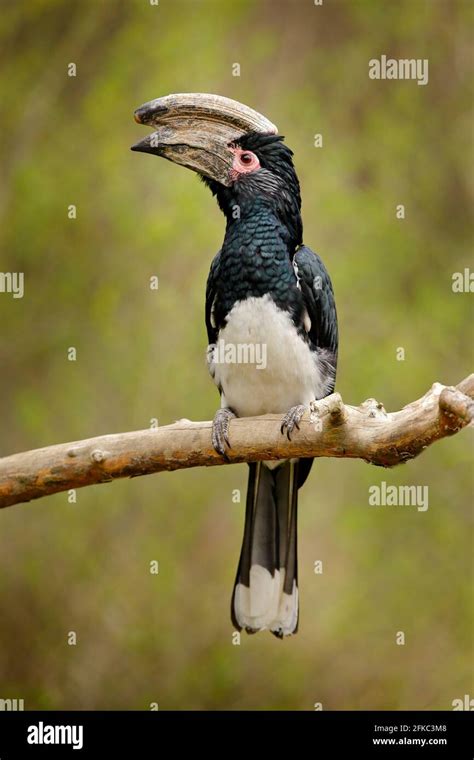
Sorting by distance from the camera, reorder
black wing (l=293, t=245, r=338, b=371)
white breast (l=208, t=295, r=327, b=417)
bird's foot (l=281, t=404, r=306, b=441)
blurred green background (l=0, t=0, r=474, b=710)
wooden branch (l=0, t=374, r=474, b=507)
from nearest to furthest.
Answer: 1. wooden branch (l=0, t=374, r=474, b=507)
2. bird's foot (l=281, t=404, r=306, b=441)
3. white breast (l=208, t=295, r=327, b=417)
4. black wing (l=293, t=245, r=338, b=371)
5. blurred green background (l=0, t=0, r=474, b=710)

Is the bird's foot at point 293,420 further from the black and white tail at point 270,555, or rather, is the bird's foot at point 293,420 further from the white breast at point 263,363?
the black and white tail at point 270,555

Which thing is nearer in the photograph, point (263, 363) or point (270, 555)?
point (263, 363)

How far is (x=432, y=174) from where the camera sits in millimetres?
5301

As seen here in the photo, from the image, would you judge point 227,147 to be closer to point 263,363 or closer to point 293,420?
point 263,363

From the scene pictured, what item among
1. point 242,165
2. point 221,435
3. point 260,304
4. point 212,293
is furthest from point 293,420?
point 242,165

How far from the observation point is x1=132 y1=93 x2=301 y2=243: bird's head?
320 centimetres

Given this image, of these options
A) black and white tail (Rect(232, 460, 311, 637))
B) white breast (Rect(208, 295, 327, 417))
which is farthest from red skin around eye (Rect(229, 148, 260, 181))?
black and white tail (Rect(232, 460, 311, 637))

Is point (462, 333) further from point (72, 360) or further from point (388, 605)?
point (72, 360)

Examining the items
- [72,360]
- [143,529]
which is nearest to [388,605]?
[143,529]

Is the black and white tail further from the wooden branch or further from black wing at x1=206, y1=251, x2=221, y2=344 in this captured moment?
black wing at x1=206, y1=251, x2=221, y2=344

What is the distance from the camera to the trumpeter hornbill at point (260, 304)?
9.98ft

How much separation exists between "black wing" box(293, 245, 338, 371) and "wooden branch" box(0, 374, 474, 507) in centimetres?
40

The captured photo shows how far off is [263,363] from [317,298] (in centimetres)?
30

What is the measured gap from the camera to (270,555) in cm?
329
